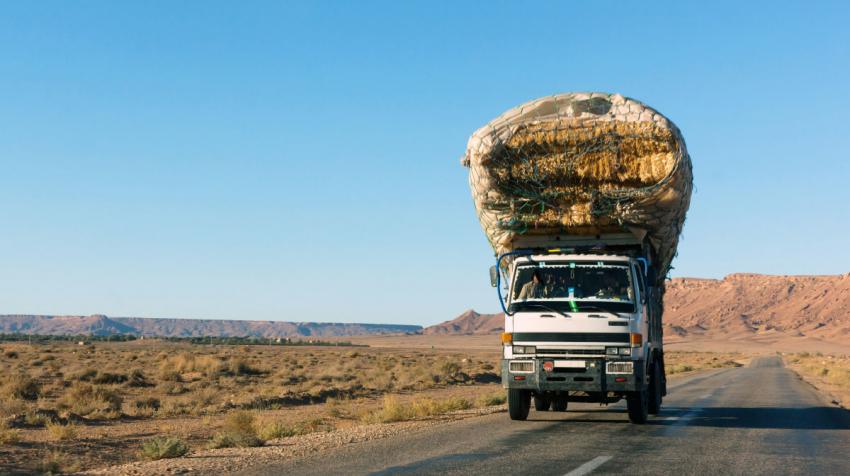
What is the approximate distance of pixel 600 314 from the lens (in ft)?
47.1

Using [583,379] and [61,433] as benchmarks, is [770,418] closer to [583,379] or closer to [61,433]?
[583,379]

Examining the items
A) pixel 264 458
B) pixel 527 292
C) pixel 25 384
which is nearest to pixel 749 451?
pixel 527 292

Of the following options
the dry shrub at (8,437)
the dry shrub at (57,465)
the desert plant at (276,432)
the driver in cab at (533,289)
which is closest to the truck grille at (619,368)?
the driver in cab at (533,289)

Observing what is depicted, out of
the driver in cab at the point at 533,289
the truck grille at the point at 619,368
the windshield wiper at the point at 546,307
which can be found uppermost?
the driver in cab at the point at 533,289

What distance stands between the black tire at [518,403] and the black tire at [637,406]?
1802mm

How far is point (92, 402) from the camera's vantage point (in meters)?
23.8

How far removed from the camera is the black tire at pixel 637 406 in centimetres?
1503

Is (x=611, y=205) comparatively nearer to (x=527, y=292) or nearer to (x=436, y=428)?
(x=527, y=292)

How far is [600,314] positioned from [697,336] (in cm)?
18314

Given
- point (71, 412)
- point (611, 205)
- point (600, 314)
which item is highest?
point (611, 205)

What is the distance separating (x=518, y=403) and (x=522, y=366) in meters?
1.34

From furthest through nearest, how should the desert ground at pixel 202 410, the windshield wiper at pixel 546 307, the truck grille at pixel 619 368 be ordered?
the windshield wiper at pixel 546 307 < the truck grille at pixel 619 368 < the desert ground at pixel 202 410

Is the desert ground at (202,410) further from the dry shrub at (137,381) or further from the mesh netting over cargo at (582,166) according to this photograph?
the mesh netting over cargo at (582,166)

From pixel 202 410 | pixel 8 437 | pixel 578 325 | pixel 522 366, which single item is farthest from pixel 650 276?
pixel 202 410
